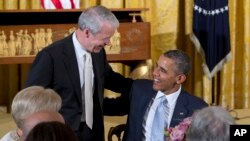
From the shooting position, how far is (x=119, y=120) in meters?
6.16

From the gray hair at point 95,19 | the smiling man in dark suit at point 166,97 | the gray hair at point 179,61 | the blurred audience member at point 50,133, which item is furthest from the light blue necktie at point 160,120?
the blurred audience member at point 50,133

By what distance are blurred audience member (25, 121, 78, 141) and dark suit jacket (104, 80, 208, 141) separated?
135 cm

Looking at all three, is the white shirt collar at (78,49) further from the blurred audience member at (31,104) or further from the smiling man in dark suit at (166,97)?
the blurred audience member at (31,104)

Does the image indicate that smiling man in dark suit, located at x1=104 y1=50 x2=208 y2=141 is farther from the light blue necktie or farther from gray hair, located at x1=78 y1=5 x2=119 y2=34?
gray hair, located at x1=78 y1=5 x2=119 y2=34

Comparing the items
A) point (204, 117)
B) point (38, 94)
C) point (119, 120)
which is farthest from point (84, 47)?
point (119, 120)

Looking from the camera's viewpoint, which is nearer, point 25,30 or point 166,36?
point 25,30

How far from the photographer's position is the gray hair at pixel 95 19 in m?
3.10

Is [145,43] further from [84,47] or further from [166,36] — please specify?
[84,47]

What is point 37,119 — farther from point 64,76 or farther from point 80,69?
point 80,69

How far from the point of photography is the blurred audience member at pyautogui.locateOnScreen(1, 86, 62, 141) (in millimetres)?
2303

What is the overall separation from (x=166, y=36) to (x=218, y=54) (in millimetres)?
842

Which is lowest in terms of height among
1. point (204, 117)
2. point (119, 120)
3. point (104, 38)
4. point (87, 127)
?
point (119, 120)

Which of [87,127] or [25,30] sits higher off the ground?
[25,30]

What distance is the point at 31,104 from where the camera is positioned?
2.32m
